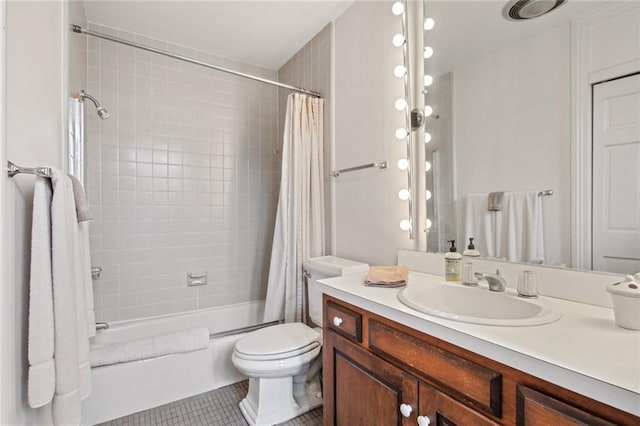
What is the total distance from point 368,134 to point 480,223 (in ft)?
2.86

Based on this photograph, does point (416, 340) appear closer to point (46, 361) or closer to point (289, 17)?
point (46, 361)

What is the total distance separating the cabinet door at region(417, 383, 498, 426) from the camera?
2.52 ft

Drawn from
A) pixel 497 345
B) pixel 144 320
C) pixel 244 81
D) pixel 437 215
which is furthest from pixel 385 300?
pixel 244 81

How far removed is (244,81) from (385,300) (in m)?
2.52

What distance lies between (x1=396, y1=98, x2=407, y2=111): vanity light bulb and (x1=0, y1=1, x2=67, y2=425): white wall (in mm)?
1528

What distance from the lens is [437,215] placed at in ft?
5.07

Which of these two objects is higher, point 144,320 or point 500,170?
point 500,170

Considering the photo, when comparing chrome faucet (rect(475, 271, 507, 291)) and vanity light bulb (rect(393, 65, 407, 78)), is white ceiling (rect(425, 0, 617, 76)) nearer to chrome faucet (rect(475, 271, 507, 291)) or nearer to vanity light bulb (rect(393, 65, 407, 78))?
vanity light bulb (rect(393, 65, 407, 78))

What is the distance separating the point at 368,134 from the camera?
1.90 m

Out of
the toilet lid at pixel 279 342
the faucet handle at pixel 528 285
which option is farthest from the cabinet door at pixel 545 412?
the toilet lid at pixel 279 342

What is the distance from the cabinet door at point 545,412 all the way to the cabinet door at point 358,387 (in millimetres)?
321

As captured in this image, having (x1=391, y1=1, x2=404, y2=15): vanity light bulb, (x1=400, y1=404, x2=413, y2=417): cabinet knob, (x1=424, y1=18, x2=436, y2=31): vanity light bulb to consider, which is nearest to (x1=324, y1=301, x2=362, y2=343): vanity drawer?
(x1=400, y1=404, x2=413, y2=417): cabinet knob

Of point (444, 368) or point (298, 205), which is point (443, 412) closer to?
point (444, 368)

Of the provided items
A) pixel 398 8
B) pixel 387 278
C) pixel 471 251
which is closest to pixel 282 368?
pixel 387 278
